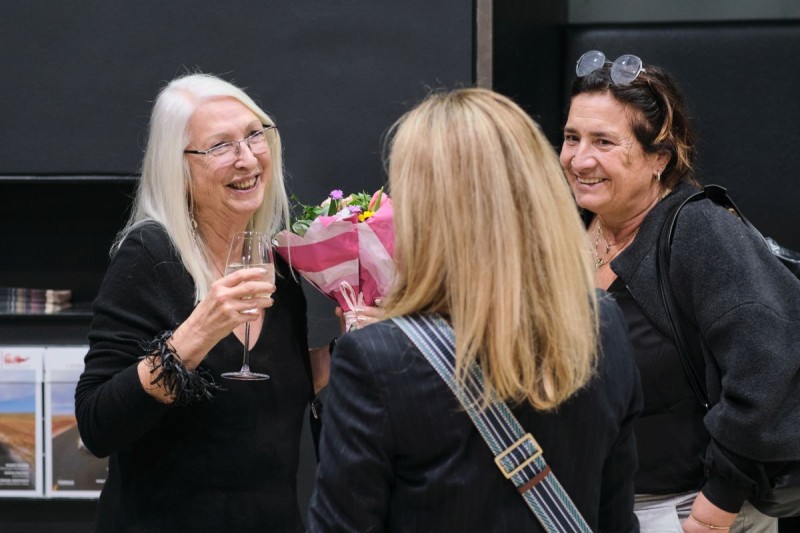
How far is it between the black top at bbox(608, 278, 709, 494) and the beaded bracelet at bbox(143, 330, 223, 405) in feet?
3.24

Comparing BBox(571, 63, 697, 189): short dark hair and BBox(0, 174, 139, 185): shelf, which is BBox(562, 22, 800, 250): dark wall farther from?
BBox(0, 174, 139, 185): shelf

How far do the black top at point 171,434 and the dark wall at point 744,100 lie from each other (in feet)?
8.01

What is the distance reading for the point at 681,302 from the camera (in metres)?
2.29

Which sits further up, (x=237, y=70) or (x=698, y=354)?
(x=237, y=70)

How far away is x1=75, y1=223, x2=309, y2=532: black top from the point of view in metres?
2.21

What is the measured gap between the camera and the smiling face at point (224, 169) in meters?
2.38

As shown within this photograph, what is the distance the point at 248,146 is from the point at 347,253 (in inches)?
13.7

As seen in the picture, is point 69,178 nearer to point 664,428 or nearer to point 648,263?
point 648,263

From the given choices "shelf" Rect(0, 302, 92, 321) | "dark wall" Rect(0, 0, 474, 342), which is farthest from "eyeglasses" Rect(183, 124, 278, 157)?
"shelf" Rect(0, 302, 92, 321)

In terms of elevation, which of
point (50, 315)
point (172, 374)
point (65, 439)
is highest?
point (172, 374)

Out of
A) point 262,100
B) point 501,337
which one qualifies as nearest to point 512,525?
point 501,337

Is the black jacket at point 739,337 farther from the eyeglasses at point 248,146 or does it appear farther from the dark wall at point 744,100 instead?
the dark wall at point 744,100

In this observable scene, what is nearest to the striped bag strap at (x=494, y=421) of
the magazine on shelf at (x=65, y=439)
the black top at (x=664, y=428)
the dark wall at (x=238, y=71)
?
the black top at (x=664, y=428)

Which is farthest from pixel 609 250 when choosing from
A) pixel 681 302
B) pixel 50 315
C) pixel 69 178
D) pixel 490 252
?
pixel 50 315
